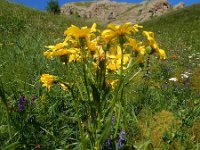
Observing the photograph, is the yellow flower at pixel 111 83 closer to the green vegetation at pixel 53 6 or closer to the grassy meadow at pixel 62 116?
the grassy meadow at pixel 62 116

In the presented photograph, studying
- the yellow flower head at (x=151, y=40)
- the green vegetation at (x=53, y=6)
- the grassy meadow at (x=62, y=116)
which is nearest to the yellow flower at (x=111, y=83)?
the grassy meadow at (x=62, y=116)

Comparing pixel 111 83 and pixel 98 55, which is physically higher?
pixel 98 55

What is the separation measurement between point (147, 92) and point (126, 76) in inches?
110

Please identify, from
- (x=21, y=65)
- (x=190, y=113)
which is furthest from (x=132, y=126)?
(x=21, y=65)

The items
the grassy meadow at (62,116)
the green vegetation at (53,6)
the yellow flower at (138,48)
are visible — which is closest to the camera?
the yellow flower at (138,48)

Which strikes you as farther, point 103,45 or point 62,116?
point 62,116

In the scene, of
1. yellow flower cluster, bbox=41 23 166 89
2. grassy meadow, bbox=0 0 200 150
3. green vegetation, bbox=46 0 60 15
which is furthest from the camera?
green vegetation, bbox=46 0 60 15

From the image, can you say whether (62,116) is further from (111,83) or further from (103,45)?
(103,45)

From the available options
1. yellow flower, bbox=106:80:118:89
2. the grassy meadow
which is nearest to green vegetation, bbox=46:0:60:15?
the grassy meadow

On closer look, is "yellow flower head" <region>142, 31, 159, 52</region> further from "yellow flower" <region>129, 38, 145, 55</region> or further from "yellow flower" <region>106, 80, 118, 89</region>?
"yellow flower" <region>106, 80, 118, 89</region>

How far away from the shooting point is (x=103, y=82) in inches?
90.9

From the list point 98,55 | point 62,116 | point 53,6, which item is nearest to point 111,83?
point 98,55

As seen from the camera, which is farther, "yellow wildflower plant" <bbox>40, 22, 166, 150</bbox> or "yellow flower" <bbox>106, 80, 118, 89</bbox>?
"yellow flower" <bbox>106, 80, 118, 89</bbox>

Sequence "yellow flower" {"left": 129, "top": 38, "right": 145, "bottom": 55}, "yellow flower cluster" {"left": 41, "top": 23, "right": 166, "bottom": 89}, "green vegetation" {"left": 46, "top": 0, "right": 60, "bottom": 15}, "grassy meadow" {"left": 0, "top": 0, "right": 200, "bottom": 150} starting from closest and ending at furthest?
"yellow flower cluster" {"left": 41, "top": 23, "right": 166, "bottom": 89} < "yellow flower" {"left": 129, "top": 38, "right": 145, "bottom": 55} < "grassy meadow" {"left": 0, "top": 0, "right": 200, "bottom": 150} < "green vegetation" {"left": 46, "top": 0, "right": 60, "bottom": 15}
